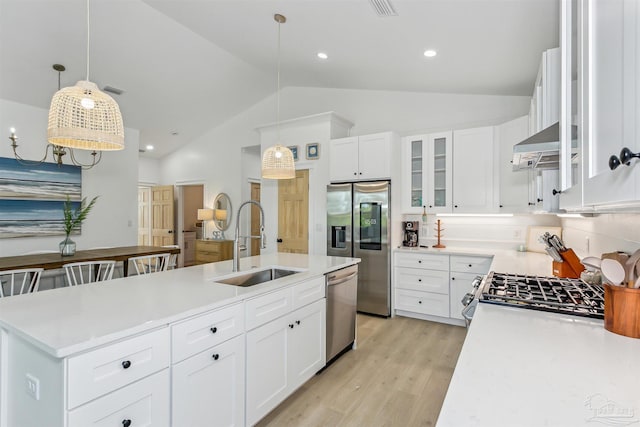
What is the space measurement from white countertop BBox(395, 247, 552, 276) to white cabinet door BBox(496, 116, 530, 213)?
0.51 m

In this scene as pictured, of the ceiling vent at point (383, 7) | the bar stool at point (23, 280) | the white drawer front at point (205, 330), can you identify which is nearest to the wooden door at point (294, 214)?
the ceiling vent at point (383, 7)

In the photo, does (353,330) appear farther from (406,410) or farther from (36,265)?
(36,265)

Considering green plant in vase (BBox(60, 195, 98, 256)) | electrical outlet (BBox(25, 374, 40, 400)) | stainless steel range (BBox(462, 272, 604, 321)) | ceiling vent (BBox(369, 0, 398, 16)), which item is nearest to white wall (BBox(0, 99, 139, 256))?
green plant in vase (BBox(60, 195, 98, 256))

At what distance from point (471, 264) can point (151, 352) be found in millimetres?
3386

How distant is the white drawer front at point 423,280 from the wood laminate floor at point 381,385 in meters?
0.52

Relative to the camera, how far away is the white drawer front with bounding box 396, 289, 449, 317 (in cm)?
382

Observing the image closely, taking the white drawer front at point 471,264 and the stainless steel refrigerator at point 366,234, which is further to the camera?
the stainless steel refrigerator at point 366,234

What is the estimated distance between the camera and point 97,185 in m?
5.06

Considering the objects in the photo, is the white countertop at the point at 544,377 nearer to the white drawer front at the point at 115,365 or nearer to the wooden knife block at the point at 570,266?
the wooden knife block at the point at 570,266

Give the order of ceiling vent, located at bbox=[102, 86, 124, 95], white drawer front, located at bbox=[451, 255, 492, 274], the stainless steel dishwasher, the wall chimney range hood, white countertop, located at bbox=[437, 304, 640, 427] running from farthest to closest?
ceiling vent, located at bbox=[102, 86, 124, 95] < white drawer front, located at bbox=[451, 255, 492, 274] < the stainless steel dishwasher < the wall chimney range hood < white countertop, located at bbox=[437, 304, 640, 427]

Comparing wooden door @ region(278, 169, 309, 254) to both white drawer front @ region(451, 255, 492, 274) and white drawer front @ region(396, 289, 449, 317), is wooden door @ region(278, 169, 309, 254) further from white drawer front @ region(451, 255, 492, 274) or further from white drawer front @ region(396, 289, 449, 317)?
white drawer front @ region(451, 255, 492, 274)

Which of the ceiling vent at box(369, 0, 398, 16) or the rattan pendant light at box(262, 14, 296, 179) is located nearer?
the ceiling vent at box(369, 0, 398, 16)

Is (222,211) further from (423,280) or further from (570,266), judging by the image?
(570,266)

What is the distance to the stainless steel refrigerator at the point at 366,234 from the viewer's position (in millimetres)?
4023
